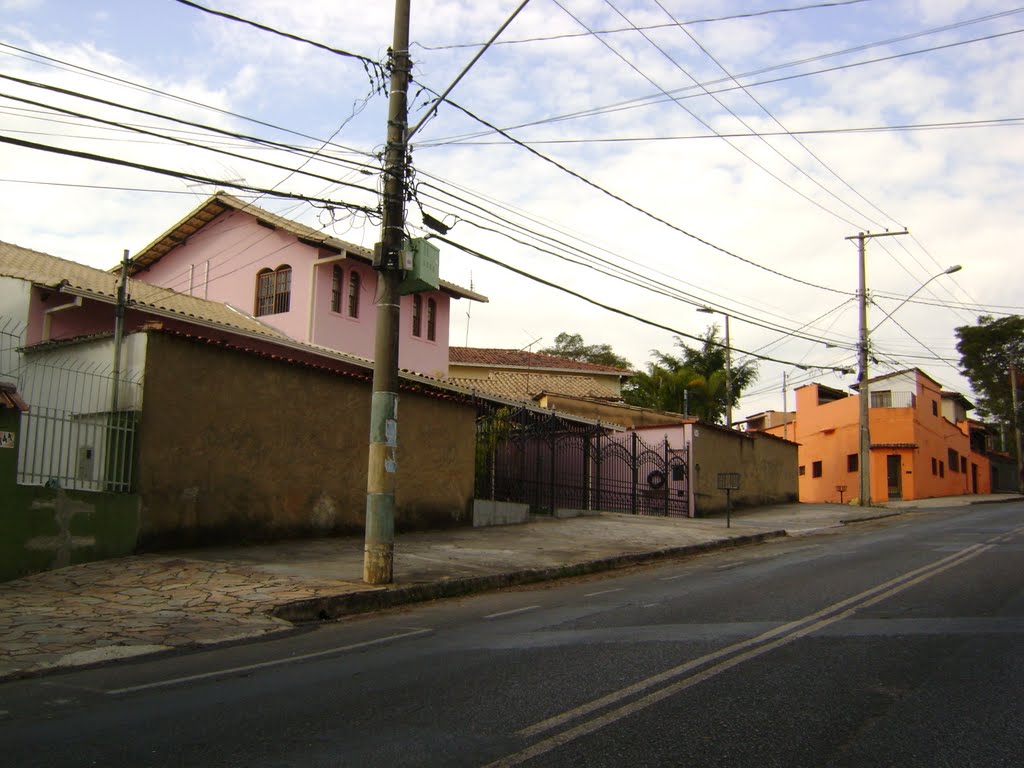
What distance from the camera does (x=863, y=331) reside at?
34.1m

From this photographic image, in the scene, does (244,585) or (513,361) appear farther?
(513,361)

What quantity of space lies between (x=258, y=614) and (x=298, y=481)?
583 centimetres

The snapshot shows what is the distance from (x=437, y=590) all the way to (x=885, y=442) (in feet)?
122

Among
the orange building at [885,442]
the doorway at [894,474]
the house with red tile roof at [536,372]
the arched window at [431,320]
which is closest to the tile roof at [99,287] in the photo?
the arched window at [431,320]

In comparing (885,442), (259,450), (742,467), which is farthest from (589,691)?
(885,442)

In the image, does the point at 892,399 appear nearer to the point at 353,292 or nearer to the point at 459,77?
the point at 353,292

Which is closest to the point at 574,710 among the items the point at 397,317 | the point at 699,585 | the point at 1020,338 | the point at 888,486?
the point at 699,585

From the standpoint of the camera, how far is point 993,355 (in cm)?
5612

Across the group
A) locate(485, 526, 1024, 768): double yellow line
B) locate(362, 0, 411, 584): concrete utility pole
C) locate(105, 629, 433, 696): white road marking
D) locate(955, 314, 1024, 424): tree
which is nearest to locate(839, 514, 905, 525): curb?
locate(485, 526, 1024, 768): double yellow line

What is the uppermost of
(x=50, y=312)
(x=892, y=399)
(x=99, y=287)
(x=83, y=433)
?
(x=892, y=399)

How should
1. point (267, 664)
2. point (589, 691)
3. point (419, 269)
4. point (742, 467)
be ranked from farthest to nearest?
point (742, 467) → point (419, 269) → point (267, 664) → point (589, 691)

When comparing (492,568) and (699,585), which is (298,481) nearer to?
(492,568)

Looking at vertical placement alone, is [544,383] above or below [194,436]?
above

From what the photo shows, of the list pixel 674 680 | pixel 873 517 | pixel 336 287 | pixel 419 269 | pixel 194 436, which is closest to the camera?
pixel 674 680
